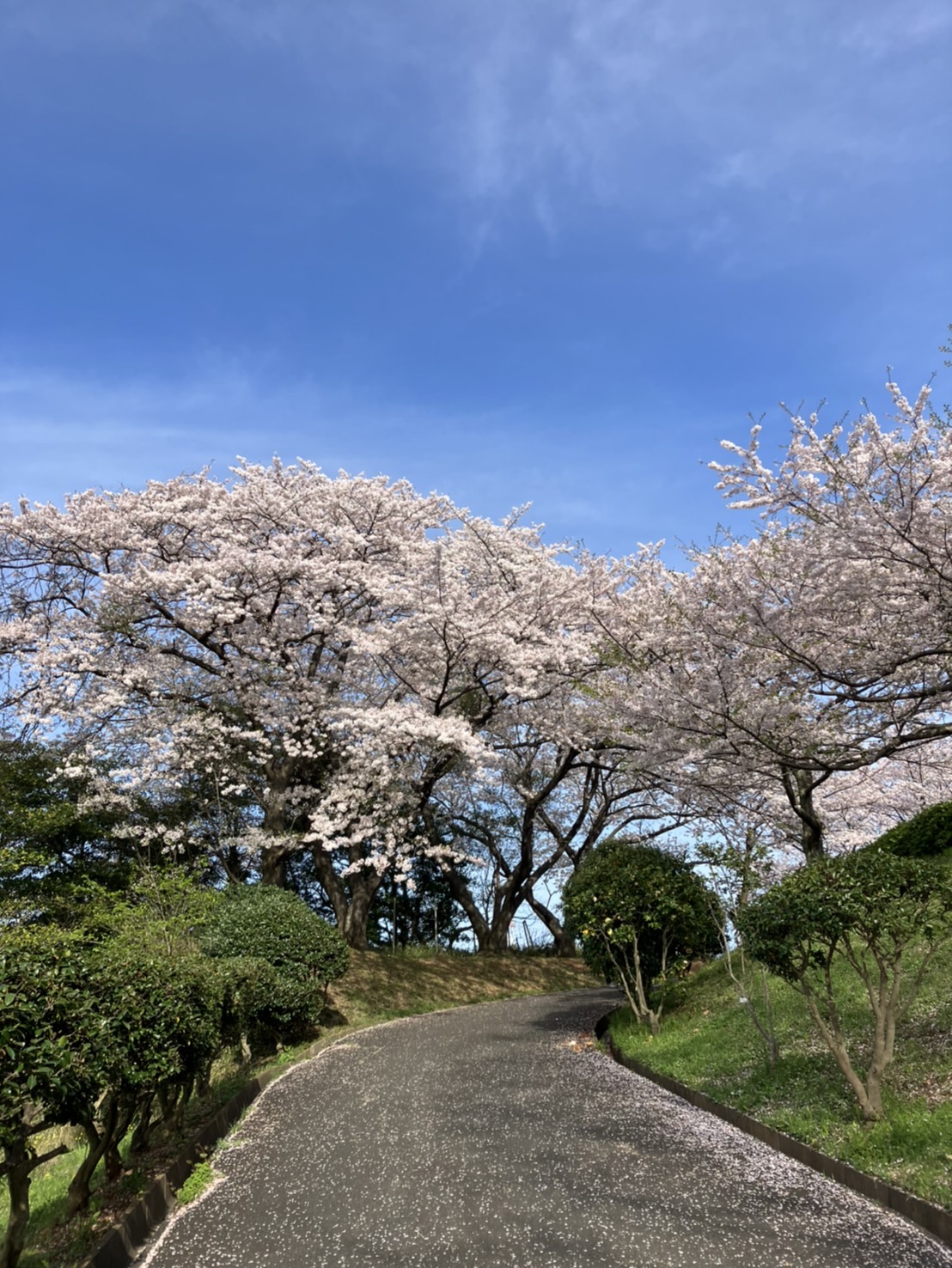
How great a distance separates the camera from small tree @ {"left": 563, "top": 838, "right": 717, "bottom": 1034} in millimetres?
10227

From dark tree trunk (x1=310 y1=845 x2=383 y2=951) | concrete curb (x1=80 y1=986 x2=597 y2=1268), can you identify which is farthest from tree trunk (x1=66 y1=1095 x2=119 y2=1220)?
dark tree trunk (x1=310 y1=845 x2=383 y2=951)

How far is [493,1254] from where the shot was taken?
160 inches

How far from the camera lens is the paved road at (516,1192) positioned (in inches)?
161

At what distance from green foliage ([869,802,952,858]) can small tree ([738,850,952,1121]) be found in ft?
23.0

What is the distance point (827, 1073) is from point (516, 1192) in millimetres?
3187

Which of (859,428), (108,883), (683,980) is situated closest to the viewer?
(859,428)

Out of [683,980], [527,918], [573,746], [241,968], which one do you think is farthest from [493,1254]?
[527,918]

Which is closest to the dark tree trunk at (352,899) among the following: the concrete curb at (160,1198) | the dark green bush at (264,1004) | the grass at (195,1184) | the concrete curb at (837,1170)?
the dark green bush at (264,1004)

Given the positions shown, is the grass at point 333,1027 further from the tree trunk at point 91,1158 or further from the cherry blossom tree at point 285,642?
the cherry blossom tree at point 285,642

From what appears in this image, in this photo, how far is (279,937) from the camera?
10.7 m

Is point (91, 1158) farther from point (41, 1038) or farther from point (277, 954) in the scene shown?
point (277, 954)

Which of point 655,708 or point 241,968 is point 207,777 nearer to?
point 241,968

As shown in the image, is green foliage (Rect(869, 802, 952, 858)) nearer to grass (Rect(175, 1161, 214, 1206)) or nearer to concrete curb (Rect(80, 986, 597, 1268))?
concrete curb (Rect(80, 986, 597, 1268))

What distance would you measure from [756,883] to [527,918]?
54.7 ft
